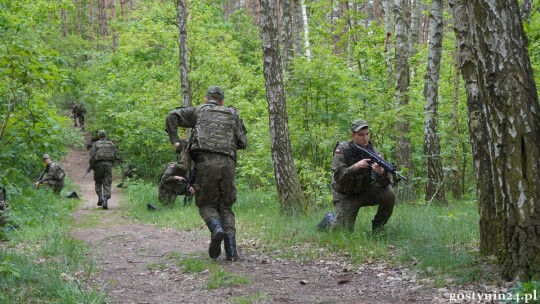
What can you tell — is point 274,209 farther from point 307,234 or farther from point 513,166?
point 513,166

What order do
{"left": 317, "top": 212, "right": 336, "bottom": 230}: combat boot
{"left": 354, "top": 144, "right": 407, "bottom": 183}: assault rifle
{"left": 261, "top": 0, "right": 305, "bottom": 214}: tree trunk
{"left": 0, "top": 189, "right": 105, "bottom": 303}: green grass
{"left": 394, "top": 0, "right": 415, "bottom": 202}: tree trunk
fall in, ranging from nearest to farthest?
{"left": 0, "top": 189, "right": 105, "bottom": 303}: green grass < {"left": 354, "top": 144, "right": 407, "bottom": 183}: assault rifle < {"left": 317, "top": 212, "right": 336, "bottom": 230}: combat boot < {"left": 261, "top": 0, "right": 305, "bottom": 214}: tree trunk < {"left": 394, "top": 0, "right": 415, "bottom": 202}: tree trunk

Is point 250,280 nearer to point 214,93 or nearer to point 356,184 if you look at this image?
point 356,184

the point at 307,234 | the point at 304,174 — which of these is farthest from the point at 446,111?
the point at 307,234

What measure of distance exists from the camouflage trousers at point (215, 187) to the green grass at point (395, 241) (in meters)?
0.93

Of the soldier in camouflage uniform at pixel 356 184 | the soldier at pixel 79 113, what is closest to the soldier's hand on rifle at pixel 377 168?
the soldier in camouflage uniform at pixel 356 184

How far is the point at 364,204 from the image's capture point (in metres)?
6.87

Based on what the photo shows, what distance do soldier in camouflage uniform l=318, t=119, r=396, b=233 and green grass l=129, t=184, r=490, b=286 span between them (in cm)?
21

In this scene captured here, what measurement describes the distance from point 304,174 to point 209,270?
15.8 feet

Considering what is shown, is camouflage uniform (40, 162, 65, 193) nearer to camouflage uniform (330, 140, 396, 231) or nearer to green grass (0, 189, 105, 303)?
green grass (0, 189, 105, 303)

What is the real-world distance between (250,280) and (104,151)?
10422 mm

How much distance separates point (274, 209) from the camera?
34.3 feet

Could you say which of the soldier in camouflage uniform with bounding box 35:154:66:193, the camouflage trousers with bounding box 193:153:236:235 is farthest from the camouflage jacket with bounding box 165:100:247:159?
the soldier in camouflage uniform with bounding box 35:154:66:193

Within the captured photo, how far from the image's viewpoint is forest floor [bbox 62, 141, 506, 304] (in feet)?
15.3

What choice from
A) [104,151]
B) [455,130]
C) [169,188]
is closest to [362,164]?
[455,130]
